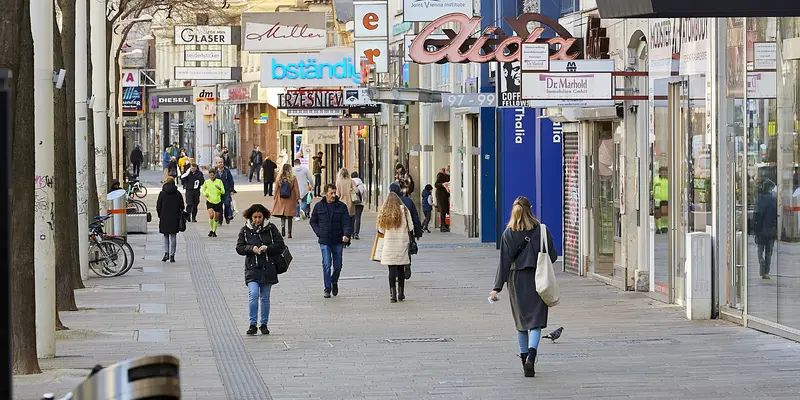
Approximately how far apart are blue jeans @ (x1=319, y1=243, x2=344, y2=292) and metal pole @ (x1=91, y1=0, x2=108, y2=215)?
9.81 meters

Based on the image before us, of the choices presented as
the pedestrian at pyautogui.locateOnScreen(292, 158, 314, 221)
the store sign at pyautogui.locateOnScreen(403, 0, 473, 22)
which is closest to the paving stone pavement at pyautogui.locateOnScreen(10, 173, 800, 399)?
the store sign at pyautogui.locateOnScreen(403, 0, 473, 22)

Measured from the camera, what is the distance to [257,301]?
16.9m

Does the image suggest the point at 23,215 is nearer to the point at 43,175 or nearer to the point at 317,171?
the point at 43,175

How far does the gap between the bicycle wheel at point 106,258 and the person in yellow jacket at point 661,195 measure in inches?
368

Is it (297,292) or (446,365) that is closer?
(446,365)

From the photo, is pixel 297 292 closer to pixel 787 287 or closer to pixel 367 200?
pixel 787 287

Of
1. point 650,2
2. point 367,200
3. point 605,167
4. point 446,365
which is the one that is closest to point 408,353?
point 446,365

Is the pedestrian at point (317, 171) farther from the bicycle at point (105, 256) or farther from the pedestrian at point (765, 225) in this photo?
the pedestrian at point (765, 225)

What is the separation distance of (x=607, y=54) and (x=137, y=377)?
18.7 m

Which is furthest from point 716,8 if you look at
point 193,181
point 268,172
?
point 268,172

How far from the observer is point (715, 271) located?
17922 millimetres

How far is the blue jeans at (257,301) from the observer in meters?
16.8

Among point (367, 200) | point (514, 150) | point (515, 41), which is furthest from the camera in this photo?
point (367, 200)

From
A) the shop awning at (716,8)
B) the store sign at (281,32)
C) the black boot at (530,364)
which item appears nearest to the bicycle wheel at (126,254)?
the black boot at (530,364)
